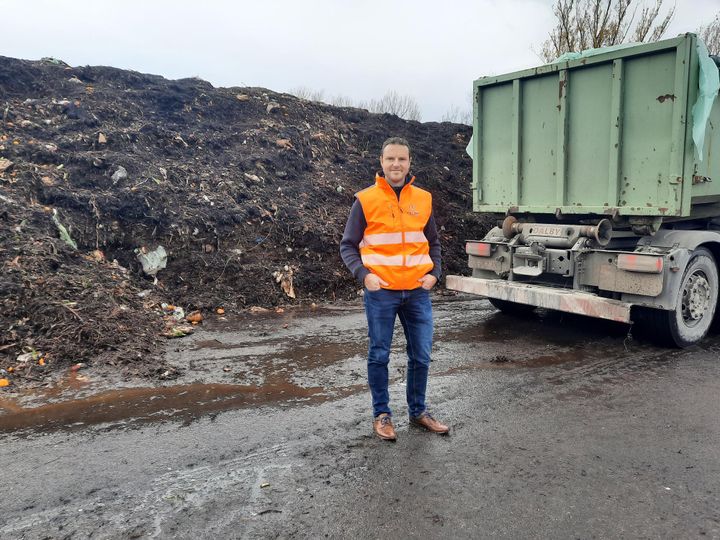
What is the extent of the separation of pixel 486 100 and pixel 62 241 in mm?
5320

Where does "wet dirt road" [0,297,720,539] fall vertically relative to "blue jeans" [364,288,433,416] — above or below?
below

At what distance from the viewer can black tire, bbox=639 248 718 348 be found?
555cm

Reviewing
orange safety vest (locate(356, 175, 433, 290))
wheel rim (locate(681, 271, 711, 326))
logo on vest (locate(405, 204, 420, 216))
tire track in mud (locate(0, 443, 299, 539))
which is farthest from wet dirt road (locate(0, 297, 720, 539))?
logo on vest (locate(405, 204, 420, 216))

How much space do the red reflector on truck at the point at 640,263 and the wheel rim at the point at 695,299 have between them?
721 millimetres

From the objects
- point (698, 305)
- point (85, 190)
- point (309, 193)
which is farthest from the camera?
point (309, 193)

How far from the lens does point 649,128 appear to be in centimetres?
528

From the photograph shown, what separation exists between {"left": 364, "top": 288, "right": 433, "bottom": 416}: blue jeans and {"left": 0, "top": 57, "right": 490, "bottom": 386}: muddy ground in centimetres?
206


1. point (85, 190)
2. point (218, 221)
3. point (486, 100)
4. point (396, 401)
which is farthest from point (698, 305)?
point (85, 190)

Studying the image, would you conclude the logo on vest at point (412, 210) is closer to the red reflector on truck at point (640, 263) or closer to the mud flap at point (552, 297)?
the mud flap at point (552, 297)

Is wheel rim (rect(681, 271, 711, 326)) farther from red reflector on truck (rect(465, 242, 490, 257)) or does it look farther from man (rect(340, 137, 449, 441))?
man (rect(340, 137, 449, 441))

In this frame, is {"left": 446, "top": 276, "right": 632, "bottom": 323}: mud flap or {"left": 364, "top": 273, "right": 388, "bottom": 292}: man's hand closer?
{"left": 364, "top": 273, "right": 388, "bottom": 292}: man's hand

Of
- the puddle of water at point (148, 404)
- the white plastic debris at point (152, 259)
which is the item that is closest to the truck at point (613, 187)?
the puddle of water at point (148, 404)

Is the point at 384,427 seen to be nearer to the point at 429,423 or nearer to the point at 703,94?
the point at 429,423

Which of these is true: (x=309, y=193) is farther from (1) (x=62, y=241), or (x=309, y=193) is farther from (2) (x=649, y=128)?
(2) (x=649, y=128)
